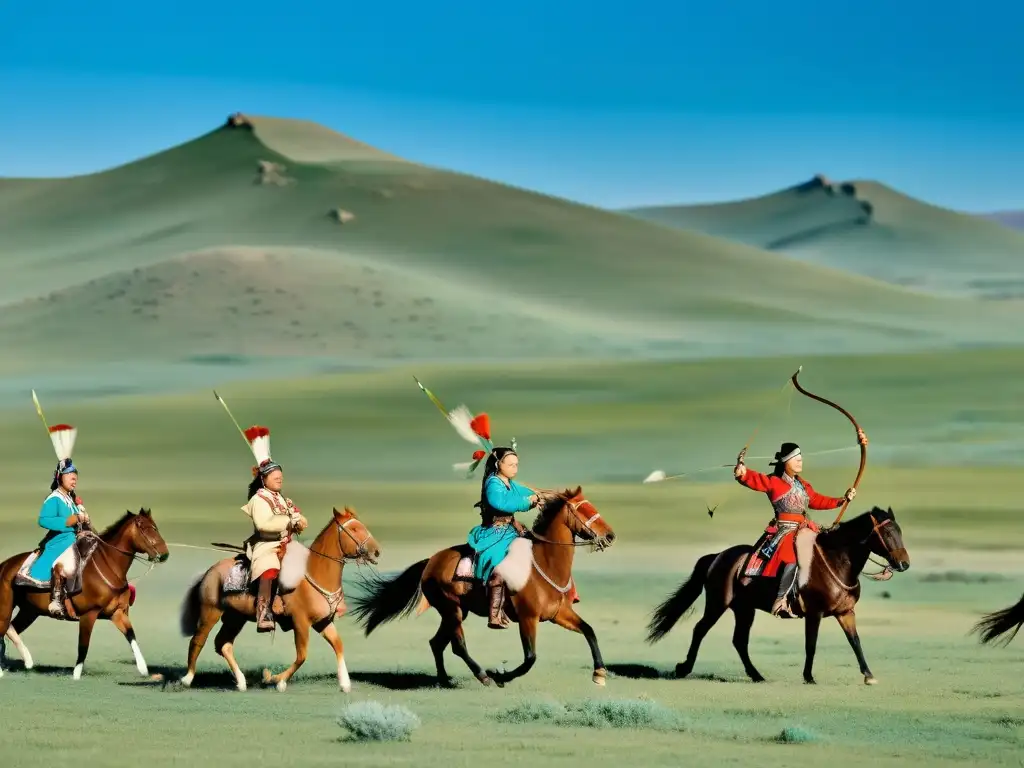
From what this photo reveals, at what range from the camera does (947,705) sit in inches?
689

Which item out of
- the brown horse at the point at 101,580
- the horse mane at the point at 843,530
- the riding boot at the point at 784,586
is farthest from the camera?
the brown horse at the point at 101,580

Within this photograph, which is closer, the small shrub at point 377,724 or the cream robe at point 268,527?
the small shrub at point 377,724

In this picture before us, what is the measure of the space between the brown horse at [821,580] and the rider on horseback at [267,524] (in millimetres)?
4059

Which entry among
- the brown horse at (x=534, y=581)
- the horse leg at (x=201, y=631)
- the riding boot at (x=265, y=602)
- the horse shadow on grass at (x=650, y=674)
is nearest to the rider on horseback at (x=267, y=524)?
the riding boot at (x=265, y=602)

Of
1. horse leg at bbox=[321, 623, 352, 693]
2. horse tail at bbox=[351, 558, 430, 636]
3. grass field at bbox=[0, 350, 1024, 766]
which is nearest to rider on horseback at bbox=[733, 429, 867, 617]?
grass field at bbox=[0, 350, 1024, 766]

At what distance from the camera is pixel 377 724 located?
50.1 feet

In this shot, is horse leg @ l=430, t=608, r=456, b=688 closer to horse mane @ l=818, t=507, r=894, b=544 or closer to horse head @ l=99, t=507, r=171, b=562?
horse head @ l=99, t=507, r=171, b=562

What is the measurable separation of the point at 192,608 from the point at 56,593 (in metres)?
1.45

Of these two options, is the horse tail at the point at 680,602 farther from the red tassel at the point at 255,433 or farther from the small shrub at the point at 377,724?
the small shrub at the point at 377,724

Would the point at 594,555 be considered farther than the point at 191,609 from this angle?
Yes

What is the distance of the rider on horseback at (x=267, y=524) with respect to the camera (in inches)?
699

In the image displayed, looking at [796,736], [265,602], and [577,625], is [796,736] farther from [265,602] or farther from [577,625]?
[265,602]

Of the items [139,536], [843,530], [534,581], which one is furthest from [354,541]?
[843,530]

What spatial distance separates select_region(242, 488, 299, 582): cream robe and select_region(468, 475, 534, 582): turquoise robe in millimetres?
1664
